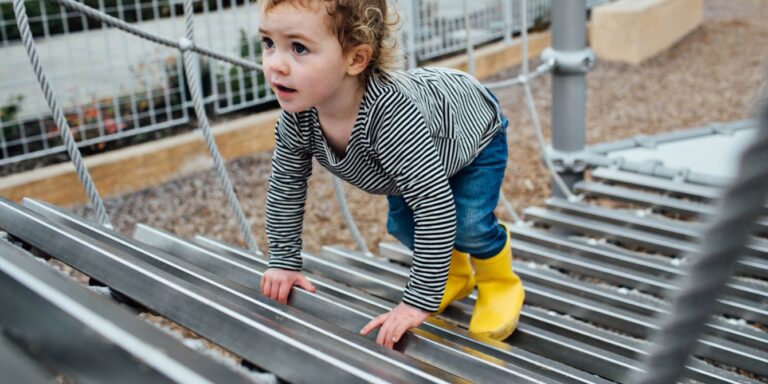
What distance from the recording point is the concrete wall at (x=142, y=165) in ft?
12.2

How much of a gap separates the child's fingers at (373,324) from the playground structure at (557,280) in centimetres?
3

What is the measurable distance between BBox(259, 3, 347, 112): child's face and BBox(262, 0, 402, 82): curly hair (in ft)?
0.04

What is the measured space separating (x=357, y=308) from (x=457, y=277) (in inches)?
14.8

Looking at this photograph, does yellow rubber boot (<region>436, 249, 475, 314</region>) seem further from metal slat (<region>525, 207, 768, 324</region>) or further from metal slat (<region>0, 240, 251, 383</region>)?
metal slat (<region>0, 240, 251, 383</region>)

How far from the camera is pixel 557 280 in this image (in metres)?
2.01

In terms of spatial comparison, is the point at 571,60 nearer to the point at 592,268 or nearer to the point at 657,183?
the point at 657,183

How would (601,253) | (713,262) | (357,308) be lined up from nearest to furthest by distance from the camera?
(713,262)
(357,308)
(601,253)

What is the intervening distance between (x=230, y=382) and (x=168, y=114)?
3985 millimetres

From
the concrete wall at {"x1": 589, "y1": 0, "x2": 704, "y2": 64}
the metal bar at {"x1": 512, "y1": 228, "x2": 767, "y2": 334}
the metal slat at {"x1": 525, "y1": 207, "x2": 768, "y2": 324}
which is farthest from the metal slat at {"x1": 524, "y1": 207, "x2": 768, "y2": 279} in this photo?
the concrete wall at {"x1": 589, "y1": 0, "x2": 704, "y2": 64}

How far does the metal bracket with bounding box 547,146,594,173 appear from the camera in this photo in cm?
290

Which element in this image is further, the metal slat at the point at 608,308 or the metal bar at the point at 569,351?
the metal slat at the point at 608,308

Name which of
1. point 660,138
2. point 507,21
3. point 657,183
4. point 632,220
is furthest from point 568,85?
point 507,21

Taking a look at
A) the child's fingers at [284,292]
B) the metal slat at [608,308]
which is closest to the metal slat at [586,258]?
the metal slat at [608,308]

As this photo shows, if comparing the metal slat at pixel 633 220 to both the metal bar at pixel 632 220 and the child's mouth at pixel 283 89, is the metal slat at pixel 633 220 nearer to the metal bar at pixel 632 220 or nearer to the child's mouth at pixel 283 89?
the metal bar at pixel 632 220
